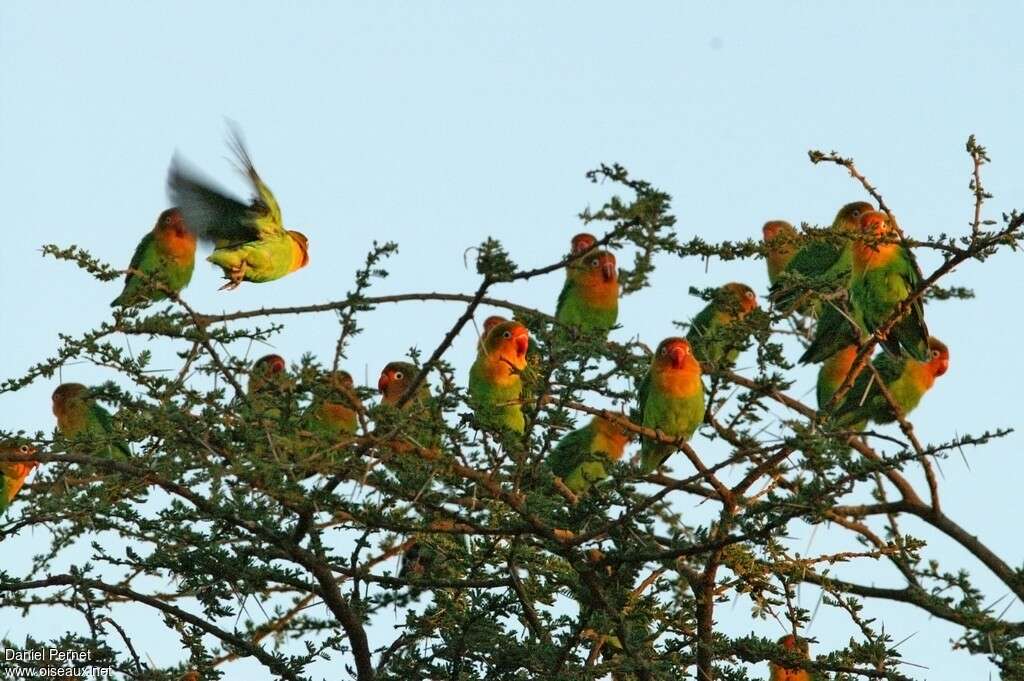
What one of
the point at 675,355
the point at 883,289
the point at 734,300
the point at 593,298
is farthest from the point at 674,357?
the point at 593,298

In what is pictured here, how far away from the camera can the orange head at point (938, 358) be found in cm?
761

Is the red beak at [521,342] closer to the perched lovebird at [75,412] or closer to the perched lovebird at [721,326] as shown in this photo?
the perched lovebird at [721,326]

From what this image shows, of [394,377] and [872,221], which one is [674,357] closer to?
[872,221]

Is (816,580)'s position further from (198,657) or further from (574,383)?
(198,657)

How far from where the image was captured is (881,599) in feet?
17.0

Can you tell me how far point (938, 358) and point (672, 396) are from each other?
2.31 m

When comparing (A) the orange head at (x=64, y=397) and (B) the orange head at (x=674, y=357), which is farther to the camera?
(A) the orange head at (x=64, y=397)

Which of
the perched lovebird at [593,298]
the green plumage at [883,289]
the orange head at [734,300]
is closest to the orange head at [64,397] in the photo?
the perched lovebird at [593,298]

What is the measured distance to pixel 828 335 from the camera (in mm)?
6625

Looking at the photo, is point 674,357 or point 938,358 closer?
point 674,357

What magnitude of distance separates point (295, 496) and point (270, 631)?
2184mm

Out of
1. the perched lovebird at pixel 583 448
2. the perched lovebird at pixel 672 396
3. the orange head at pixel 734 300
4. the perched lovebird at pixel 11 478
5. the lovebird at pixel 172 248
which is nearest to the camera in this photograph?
the orange head at pixel 734 300

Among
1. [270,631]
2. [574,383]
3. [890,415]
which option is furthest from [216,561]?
[890,415]

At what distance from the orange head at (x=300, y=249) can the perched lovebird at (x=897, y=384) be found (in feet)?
10.1
